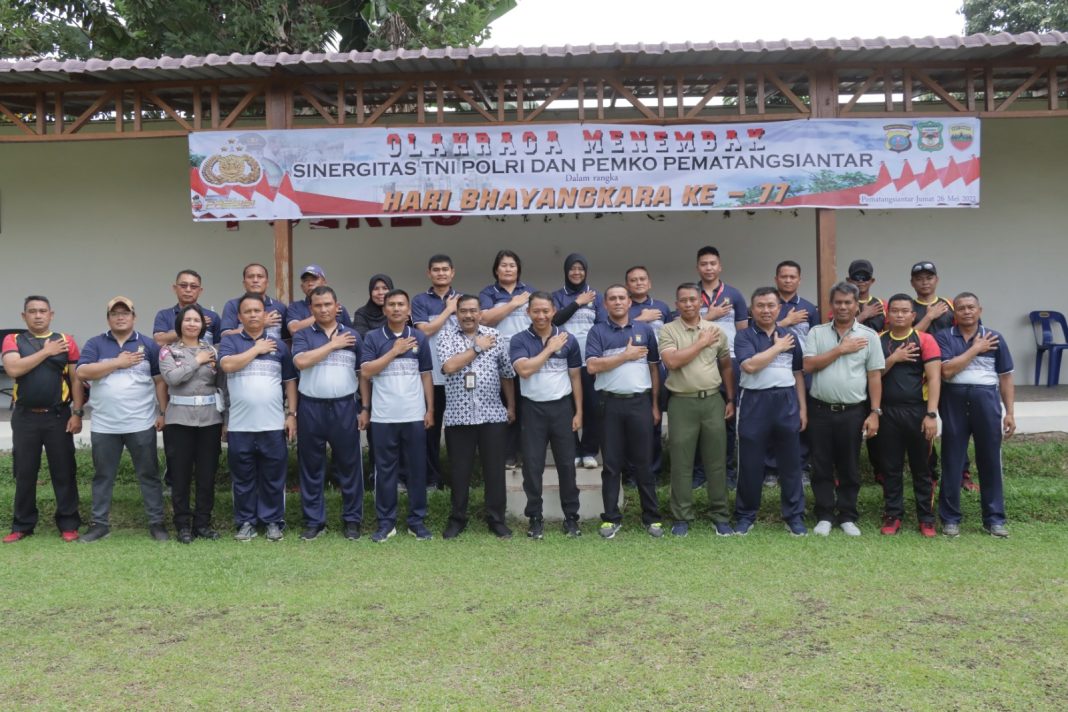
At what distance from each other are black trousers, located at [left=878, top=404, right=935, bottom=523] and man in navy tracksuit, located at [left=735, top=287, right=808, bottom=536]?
0.52 m

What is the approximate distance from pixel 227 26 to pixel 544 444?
9944 millimetres

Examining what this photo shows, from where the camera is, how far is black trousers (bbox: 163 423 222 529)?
5.45 meters

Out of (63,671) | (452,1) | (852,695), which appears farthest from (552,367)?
(452,1)

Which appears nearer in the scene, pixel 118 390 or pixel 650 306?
pixel 118 390

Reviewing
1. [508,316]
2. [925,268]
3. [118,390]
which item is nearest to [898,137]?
[925,268]

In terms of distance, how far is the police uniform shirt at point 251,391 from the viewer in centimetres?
536

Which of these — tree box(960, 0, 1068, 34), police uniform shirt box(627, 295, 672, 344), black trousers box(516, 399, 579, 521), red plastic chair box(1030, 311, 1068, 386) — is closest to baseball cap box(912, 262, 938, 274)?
police uniform shirt box(627, 295, 672, 344)

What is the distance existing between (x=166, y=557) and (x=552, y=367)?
2.63 meters

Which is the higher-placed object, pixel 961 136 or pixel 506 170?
pixel 961 136

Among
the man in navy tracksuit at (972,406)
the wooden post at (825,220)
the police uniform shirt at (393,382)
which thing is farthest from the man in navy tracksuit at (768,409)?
the police uniform shirt at (393,382)

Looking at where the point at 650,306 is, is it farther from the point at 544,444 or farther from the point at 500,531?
the point at 500,531

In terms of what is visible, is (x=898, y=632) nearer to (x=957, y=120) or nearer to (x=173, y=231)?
(x=957, y=120)

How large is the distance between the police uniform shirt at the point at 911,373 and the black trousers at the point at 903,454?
6 centimetres

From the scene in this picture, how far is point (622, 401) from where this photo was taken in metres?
5.39
